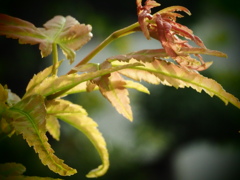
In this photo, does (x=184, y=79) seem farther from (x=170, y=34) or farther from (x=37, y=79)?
(x=37, y=79)

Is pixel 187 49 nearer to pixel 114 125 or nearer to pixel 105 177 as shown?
pixel 105 177

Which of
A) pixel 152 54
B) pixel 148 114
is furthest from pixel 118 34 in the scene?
pixel 148 114

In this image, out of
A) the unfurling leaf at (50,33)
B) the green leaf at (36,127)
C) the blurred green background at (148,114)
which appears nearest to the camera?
the green leaf at (36,127)

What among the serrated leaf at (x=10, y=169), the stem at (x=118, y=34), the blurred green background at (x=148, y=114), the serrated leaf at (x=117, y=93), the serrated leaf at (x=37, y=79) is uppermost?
the stem at (x=118, y=34)

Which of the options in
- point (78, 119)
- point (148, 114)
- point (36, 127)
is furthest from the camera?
point (148, 114)

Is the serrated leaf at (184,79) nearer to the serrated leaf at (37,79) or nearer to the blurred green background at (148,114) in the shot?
the serrated leaf at (37,79)

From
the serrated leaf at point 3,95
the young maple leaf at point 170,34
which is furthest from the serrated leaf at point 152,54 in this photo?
the serrated leaf at point 3,95
